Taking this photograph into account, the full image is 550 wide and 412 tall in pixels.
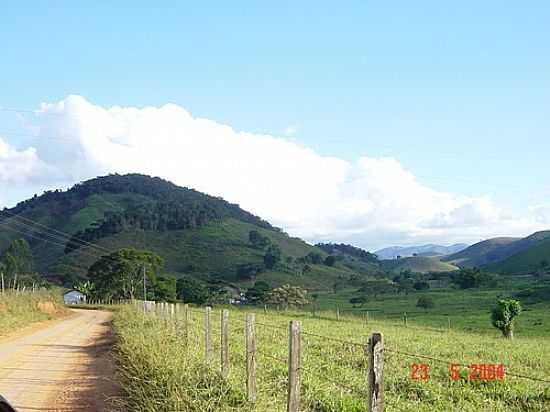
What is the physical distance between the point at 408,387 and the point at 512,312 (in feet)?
101

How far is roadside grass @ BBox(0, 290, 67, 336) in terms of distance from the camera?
33250 mm

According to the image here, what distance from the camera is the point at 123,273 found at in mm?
93562

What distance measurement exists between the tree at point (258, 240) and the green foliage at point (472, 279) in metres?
65.4

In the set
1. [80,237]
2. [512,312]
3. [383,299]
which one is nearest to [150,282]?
[383,299]

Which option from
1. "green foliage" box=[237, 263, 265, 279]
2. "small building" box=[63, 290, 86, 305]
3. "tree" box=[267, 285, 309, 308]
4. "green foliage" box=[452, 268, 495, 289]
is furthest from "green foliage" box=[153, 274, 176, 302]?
"green foliage" box=[452, 268, 495, 289]

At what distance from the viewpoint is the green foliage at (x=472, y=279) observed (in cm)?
10050

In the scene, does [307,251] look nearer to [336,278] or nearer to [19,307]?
[336,278]

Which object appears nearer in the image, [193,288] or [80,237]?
[193,288]

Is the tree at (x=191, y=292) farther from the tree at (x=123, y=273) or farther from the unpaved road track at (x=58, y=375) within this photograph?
the unpaved road track at (x=58, y=375)

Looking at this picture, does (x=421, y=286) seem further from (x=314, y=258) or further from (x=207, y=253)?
(x=314, y=258)

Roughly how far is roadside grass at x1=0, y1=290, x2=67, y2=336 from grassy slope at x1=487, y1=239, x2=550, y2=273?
109 meters

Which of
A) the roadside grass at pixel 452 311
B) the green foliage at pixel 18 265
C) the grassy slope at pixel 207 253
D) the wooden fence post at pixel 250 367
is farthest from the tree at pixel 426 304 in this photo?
the wooden fence post at pixel 250 367

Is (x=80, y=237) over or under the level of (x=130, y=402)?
over

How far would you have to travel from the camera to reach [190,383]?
33.6ft
